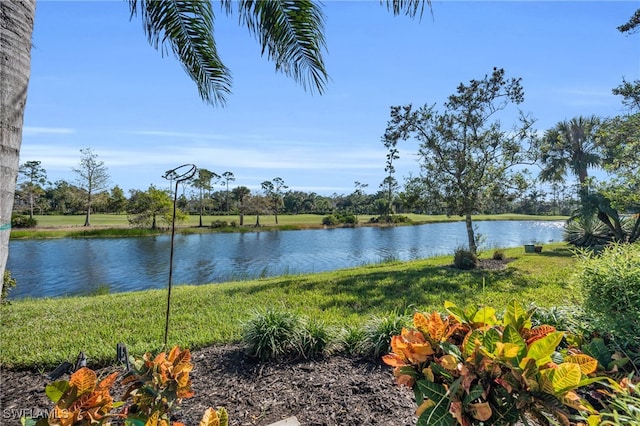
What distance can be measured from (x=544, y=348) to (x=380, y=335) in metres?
1.94

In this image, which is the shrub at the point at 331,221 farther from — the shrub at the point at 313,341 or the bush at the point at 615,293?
the bush at the point at 615,293

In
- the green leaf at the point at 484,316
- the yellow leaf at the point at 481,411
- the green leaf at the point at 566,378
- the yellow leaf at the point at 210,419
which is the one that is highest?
the green leaf at the point at 484,316

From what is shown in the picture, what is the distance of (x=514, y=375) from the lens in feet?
3.27

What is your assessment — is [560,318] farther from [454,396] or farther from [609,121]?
[609,121]

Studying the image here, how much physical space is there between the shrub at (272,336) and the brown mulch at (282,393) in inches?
4.2

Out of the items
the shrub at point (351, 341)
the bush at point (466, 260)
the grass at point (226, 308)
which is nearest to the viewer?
the shrub at point (351, 341)

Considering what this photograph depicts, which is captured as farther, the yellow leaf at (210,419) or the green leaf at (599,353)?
the green leaf at (599,353)

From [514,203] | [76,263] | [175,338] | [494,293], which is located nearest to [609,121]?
[514,203]

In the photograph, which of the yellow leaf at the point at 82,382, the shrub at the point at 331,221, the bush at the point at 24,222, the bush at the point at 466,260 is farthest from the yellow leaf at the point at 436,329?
the shrub at the point at 331,221

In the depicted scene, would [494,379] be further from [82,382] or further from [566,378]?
[82,382]

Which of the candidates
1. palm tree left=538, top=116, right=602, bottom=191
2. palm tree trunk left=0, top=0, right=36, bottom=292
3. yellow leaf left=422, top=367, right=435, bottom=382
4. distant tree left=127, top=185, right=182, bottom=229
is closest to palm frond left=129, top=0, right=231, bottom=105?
palm tree trunk left=0, top=0, right=36, bottom=292

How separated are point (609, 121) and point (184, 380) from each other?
1208 cm

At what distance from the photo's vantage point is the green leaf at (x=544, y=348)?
1.01m

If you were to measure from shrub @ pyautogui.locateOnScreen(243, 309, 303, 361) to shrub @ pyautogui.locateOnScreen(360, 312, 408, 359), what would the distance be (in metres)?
0.65
